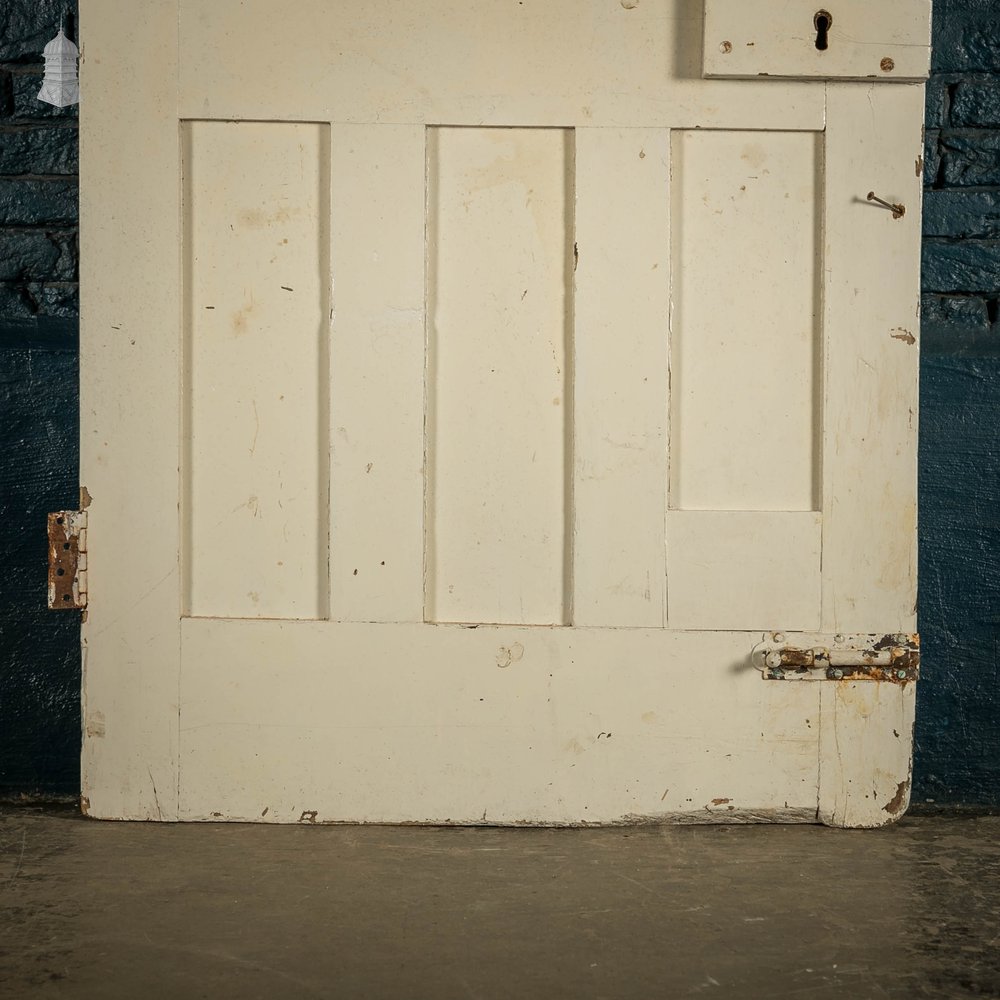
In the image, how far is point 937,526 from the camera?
2.36 metres

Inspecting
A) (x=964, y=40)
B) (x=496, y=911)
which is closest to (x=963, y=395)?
(x=964, y=40)

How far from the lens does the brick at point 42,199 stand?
2.37 meters

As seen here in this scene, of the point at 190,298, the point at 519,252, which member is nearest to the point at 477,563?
the point at 519,252

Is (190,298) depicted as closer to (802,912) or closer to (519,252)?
(519,252)

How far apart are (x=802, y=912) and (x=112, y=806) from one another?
132cm

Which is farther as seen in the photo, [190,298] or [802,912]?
[190,298]

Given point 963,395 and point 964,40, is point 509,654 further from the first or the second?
point 964,40

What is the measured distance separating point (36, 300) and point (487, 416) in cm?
101

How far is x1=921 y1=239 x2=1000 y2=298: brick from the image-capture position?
234 centimetres

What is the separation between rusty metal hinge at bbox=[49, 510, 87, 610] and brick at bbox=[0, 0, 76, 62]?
0.99 m

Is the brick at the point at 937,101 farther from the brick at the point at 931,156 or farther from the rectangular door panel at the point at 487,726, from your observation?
the rectangular door panel at the point at 487,726

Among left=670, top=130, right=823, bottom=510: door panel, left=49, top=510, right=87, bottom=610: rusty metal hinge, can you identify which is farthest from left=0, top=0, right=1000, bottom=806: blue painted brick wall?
left=670, top=130, right=823, bottom=510: door panel

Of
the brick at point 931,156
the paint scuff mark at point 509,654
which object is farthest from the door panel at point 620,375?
the brick at point 931,156

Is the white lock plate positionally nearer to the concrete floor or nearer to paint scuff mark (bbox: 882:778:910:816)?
paint scuff mark (bbox: 882:778:910:816)
